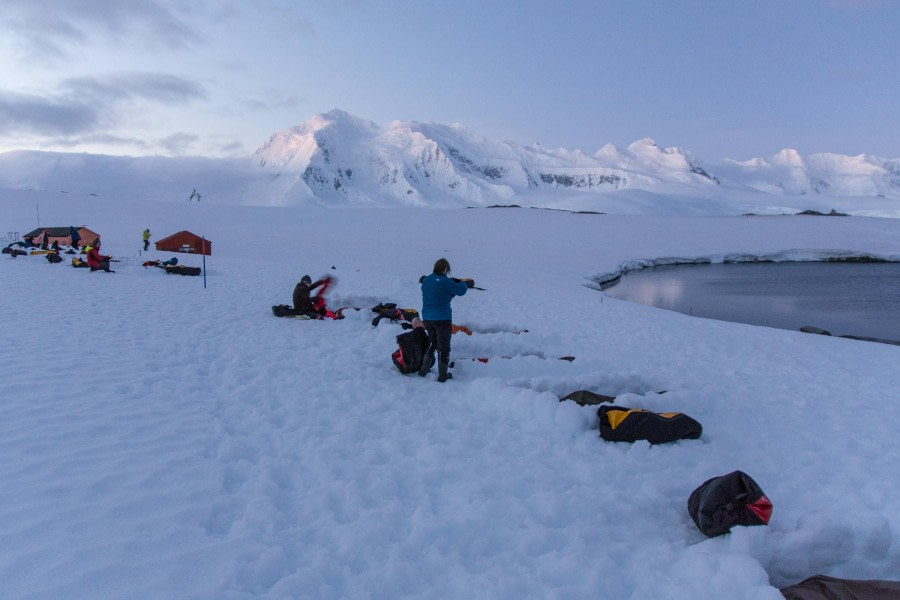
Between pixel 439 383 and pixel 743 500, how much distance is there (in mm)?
4264

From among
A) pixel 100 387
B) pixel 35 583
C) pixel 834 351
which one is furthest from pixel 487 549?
pixel 834 351

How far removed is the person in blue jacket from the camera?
23.1 ft

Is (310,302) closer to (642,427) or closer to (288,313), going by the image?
(288,313)

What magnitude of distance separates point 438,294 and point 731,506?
4308 mm

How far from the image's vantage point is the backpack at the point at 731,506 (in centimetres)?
377

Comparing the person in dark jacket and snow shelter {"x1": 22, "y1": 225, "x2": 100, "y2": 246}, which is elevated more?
snow shelter {"x1": 22, "y1": 225, "x2": 100, "y2": 246}

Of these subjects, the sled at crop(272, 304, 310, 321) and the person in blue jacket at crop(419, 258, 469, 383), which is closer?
the person in blue jacket at crop(419, 258, 469, 383)

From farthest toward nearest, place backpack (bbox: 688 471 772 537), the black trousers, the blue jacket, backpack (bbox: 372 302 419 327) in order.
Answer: backpack (bbox: 372 302 419 327), the black trousers, the blue jacket, backpack (bbox: 688 471 772 537)

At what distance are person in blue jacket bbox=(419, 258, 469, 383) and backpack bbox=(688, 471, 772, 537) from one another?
151 inches

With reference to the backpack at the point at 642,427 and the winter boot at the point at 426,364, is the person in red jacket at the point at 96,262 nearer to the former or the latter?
the winter boot at the point at 426,364

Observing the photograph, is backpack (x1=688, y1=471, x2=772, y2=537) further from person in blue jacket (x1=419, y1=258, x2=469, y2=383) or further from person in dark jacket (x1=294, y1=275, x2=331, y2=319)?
person in dark jacket (x1=294, y1=275, x2=331, y2=319)

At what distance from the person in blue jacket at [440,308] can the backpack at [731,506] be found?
383cm

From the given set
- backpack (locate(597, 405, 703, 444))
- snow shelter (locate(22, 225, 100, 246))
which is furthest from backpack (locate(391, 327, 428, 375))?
snow shelter (locate(22, 225, 100, 246))

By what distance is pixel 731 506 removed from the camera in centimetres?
381
